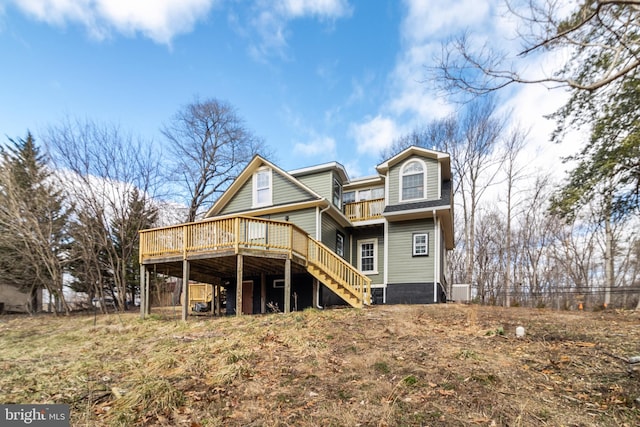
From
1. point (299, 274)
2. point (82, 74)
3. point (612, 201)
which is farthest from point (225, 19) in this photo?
point (612, 201)

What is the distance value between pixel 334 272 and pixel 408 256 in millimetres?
3957

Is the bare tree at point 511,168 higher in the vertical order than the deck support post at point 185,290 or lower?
higher

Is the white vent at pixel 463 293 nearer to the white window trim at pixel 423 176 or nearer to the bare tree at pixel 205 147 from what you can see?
the white window trim at pixel 423 176

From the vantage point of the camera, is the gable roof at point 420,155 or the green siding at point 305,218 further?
the gable roof at point 420,155

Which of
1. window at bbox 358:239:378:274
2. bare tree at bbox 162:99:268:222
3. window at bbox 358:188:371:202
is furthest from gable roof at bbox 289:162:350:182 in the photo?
bare tree at bbox 162:99:268:222

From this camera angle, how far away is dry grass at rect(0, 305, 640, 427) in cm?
340

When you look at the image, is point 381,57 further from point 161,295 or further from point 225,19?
point 161,295

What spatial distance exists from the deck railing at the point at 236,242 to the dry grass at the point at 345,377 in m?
3.13

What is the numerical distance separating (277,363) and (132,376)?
2.17 m

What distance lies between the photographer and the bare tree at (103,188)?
15.3 meters

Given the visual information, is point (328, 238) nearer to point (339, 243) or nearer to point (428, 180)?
point (339, 243)

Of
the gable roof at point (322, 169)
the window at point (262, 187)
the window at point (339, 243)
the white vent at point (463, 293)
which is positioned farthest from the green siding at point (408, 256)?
the window at point (262, 187)

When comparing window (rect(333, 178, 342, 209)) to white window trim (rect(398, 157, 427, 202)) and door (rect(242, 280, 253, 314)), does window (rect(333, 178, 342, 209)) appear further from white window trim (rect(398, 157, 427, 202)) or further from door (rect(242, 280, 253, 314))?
door (rect(242, 280, 253, 314))

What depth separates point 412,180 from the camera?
13.8 metres
